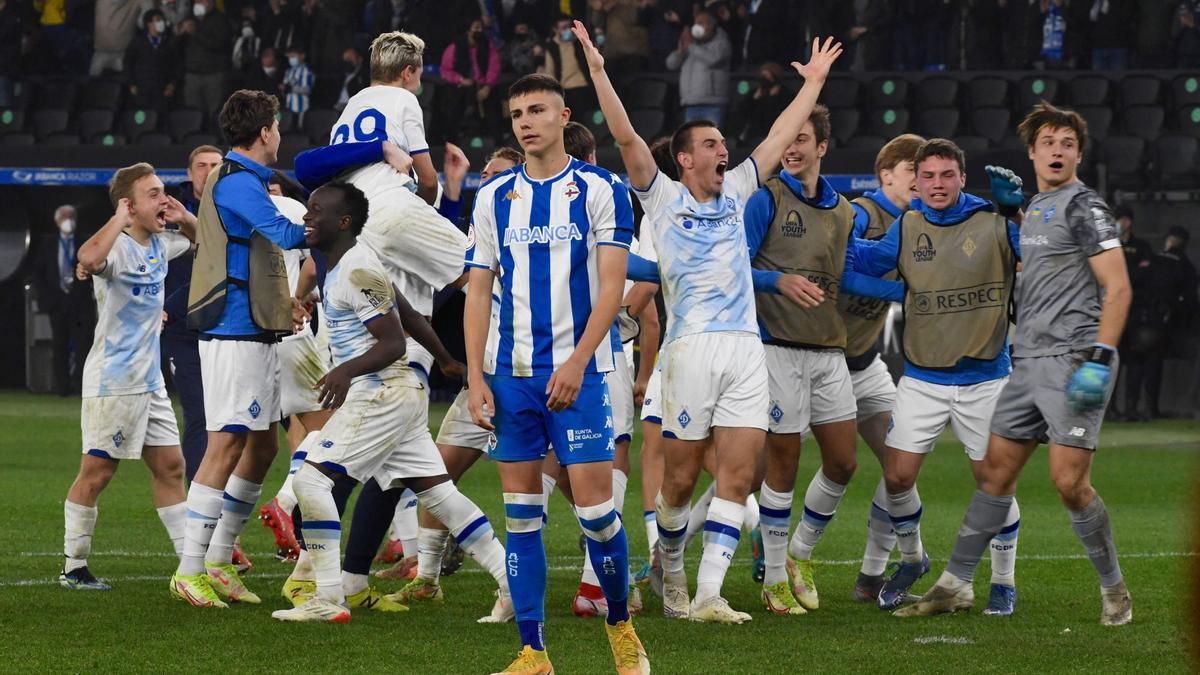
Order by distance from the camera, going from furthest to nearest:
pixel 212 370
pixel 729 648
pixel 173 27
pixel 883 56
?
pixel 173 27 → pixel 883 56 → pixel 212 370 → pixel 729 648

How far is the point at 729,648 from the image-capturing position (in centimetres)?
612

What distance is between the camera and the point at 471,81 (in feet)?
70.0

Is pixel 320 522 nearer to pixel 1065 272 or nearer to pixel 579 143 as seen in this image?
pixel 579 143

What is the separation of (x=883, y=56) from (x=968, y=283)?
49.2 feet

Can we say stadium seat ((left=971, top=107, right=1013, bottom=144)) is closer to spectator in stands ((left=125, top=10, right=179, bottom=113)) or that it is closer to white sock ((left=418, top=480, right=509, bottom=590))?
spectator in stands ((left=125, top=10, right=179, bottom=113))

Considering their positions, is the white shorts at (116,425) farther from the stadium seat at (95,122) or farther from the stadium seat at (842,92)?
the stadium seat at (95,122)

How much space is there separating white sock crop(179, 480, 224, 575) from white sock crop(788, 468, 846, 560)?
270 centimetres

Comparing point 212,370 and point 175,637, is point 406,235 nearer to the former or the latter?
point 212,370

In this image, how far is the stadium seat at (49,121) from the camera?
2283 centimetres

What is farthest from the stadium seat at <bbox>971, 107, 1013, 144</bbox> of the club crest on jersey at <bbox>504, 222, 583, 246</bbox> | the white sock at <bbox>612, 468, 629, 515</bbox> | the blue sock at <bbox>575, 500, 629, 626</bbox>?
the blue sock at <bbox>575, 500, 629, 626</bbox>

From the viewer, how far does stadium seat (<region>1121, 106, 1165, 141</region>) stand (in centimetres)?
2009

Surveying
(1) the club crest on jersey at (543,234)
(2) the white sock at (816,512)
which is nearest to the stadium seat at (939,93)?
(2) the white sock at (816,512)

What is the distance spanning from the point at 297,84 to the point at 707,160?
1640 cm

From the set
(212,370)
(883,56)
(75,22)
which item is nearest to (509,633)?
(212,370)
